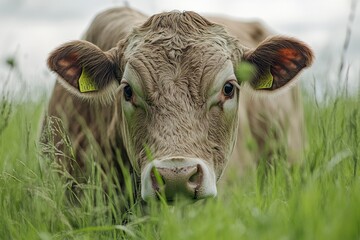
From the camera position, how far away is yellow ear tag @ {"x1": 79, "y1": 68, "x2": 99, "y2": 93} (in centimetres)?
531

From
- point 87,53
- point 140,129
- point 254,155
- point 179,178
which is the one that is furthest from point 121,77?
point 254,155

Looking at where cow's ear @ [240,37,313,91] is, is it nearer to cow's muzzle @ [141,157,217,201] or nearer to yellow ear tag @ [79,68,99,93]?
yellow ear tag @ [79,68,99,93]

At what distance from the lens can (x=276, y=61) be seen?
5418mm

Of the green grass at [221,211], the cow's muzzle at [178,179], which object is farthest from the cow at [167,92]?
the green grass at [221,211]

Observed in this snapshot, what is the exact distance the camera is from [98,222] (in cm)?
389

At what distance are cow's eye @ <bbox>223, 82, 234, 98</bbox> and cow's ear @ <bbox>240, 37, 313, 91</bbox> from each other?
0.44m

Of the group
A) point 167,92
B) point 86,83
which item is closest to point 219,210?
point 167,92

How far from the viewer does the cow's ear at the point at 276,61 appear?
5.31m

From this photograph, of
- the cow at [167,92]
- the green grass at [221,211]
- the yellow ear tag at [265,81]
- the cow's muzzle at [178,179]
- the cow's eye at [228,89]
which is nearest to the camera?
the green grass at [221,211]

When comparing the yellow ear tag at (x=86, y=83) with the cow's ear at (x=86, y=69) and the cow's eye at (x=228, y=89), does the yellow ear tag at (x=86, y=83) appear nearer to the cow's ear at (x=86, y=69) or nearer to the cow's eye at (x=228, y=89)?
the cow's ear at (x=86, y=69)

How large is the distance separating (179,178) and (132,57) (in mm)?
1343

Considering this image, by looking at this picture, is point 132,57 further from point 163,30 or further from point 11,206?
point 11,206

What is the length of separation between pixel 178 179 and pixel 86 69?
170cm

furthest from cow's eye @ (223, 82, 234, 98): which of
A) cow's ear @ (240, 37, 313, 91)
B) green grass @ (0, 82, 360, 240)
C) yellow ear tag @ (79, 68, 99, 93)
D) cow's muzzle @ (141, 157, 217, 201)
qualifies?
yellow ear tag @ (79, 68, 99, 93)
